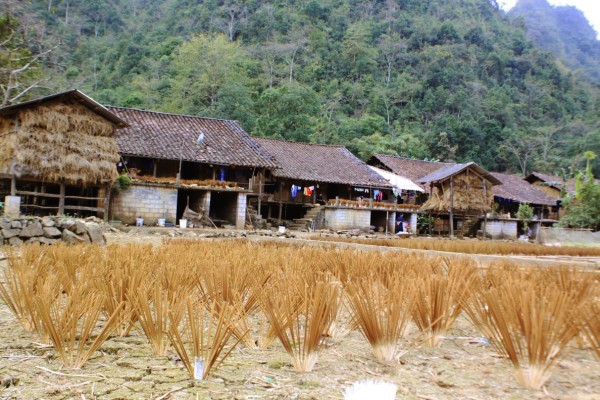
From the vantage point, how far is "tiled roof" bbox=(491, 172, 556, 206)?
31.3m

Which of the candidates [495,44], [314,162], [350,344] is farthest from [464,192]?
[495,44]

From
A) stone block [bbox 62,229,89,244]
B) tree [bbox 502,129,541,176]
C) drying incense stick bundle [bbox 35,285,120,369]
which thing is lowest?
stone block [bbox 62,229,89,244]

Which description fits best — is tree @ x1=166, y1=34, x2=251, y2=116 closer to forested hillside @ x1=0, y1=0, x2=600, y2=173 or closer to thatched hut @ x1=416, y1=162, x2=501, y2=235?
forested hillside @ x1=0, y1=0, x2=600, y2=173

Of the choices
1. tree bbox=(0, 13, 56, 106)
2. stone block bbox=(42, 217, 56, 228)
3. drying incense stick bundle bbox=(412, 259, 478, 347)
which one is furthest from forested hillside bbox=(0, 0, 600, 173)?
drying incense stick bundle bbox=(412, 259, 478, 347)

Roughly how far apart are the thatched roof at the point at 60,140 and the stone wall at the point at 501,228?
22.9 meters

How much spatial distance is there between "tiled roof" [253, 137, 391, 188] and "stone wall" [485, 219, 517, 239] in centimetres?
842

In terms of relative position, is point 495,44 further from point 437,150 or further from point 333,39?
point 437,150

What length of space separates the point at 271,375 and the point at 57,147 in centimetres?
1605

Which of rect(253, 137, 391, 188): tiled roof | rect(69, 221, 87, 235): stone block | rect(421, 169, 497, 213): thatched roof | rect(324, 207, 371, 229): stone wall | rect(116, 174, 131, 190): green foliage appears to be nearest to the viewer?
rect(69, 221, 87, 235): stone block

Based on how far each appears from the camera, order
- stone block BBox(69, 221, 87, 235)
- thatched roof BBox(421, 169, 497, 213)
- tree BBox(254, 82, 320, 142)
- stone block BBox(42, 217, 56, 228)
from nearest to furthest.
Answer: stone block BBox(42, 217, 56, 228) < stone block BBox(69, 221, 87, 235) < thatched roof BBox(421, 169, 497, 213) < tree BBox(254, 82, 320, 142)

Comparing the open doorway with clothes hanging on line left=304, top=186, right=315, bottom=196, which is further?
clothes hanging on line left=304, top=186, right=315, bottom=196

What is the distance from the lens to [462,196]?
1020 inches

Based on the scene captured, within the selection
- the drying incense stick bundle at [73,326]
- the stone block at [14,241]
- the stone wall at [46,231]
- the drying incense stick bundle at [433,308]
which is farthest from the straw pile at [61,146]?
the drying incense stick bundle at [433,308]

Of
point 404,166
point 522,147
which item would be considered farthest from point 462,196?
point 522,147
